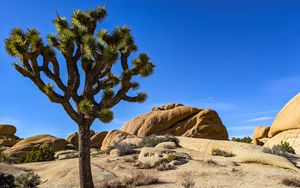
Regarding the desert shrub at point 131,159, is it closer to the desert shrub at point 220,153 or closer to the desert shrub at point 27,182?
the desert shrub at point 220,153

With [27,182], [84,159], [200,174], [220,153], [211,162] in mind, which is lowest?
[200,174]

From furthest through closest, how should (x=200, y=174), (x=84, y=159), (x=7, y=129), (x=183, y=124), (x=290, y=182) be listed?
(x=7, y=129) < (x=183, y=124) < (x=200, y=174) < (x=290, y=182) < (x=84, y=159)

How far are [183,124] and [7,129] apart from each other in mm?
27737

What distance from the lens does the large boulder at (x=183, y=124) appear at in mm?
31547

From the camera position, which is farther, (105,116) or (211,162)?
(211,162)

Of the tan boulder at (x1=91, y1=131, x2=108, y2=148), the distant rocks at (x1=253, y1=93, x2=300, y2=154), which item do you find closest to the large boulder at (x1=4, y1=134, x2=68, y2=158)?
the tan boulder at (x1=91, y1=131, x2=108, y2=148)

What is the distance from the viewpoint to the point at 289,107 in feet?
92.4

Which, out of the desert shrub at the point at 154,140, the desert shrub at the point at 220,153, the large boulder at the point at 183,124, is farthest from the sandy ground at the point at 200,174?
the large boulder at the point at 183,124

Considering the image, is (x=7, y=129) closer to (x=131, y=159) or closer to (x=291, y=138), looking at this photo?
(x=131, y=159)

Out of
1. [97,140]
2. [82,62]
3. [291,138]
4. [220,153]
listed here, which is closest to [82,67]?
[82,62]

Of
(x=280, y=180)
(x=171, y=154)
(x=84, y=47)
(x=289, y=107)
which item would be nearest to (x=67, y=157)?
(x=171, y=154)

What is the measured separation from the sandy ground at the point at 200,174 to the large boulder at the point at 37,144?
40.4 feet

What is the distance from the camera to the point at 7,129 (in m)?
48.2

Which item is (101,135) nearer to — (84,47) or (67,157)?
(67,157)
